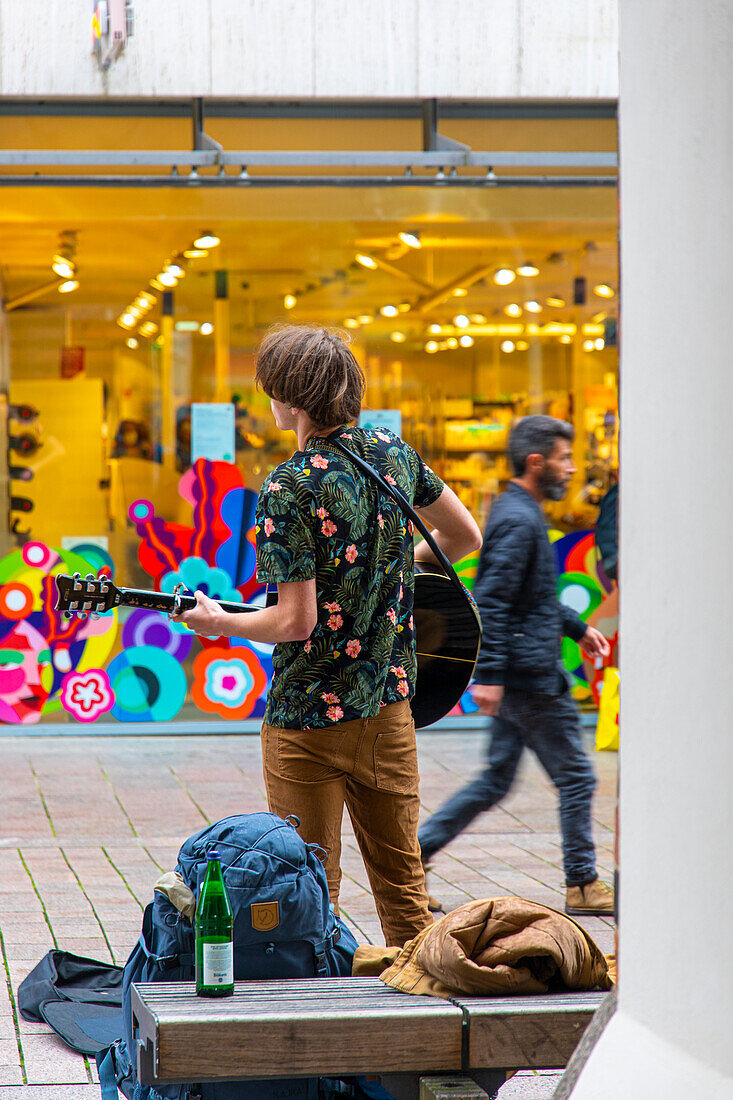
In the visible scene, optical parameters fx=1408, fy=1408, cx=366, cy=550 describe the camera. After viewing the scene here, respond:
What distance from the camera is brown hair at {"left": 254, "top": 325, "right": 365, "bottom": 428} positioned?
3.30 m

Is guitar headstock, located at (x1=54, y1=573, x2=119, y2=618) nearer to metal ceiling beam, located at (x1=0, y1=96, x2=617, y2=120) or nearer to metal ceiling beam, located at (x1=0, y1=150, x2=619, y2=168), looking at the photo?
metal ceiling beam, located at (x1=0, y1=150, x2=619, y2=168)

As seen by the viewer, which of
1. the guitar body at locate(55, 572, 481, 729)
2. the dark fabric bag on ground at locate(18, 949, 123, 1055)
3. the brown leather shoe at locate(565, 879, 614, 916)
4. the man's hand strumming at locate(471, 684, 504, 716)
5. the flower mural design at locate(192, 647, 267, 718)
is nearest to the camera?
the guitar body at locate(55, 572, 481, 729)

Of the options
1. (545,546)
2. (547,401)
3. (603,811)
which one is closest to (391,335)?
(547,401)

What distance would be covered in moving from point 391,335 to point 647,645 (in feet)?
24.1

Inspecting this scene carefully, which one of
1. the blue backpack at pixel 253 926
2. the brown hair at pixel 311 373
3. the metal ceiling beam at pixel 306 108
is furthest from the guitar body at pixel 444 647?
the metal ceiling beam at pixel 306 108

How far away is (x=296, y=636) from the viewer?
128 inches

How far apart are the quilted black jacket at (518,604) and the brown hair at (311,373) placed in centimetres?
190

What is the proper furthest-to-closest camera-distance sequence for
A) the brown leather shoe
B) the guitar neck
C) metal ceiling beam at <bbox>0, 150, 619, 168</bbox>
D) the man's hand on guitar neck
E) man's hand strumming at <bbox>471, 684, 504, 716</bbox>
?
metal ceiling beam at <bbox>0, 150, 619, 168</bbox>
the brown leather shoe
man's hand strumming at <bbox>471, 684, 504, 716</bbox>
the guitar neck
the man's hand on guitar neck

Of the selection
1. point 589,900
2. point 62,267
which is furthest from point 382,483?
point 62,267

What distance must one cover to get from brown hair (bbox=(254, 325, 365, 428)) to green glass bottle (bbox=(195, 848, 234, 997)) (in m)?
1.19

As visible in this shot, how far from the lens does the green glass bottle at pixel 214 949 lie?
2.65 metres

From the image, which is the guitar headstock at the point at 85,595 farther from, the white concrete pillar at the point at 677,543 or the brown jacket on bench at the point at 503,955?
the white concrete pillar at the point at 677,543

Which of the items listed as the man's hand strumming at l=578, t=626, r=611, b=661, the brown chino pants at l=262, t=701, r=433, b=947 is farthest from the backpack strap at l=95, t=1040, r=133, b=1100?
the man's hand strumming at l=578, t=626, r=611, b=661

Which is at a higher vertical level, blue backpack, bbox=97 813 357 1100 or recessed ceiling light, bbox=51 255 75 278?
recessed ceiling light, bbox=51 255 75 278
